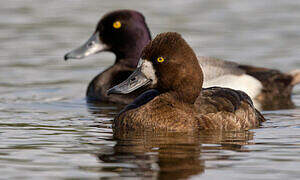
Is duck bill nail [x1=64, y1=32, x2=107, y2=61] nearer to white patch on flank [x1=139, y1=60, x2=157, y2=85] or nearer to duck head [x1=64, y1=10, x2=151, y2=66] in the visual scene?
duck head [x1=64, y1=10, x2=151, y2=66]

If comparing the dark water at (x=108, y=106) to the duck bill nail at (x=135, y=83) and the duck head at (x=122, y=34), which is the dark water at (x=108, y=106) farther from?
the duck head at (x=122, y=34)

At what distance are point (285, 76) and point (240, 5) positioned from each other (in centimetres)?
688

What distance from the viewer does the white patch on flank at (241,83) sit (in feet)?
31.7

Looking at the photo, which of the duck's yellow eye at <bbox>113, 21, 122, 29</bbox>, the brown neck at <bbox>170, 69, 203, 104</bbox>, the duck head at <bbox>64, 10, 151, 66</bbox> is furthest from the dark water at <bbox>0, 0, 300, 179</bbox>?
the duck's yellow eye at <bbox>113, 21, 122, 29</bbox>

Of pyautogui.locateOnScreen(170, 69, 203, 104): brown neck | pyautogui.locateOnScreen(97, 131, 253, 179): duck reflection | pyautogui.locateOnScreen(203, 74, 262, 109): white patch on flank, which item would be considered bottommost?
pyautogui.locateOnScreen(97, 131, 253, 179): duck reflection

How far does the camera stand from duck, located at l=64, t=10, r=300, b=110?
9.73m

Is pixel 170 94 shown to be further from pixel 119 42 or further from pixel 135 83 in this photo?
pixel 119 42

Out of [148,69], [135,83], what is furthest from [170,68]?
[135,83]

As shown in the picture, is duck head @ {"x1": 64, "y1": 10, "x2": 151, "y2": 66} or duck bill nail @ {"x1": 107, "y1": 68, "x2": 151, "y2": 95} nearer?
duck bill nail @ {"x1": 107, "y1": 68, "x2": 151, "y2": 95}

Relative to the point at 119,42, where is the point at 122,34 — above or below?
above

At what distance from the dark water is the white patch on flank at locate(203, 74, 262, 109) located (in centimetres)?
55

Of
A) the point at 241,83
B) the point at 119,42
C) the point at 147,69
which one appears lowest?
the point at 241,83

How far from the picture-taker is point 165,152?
19.5ft

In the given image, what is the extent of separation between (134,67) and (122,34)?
0.46m
